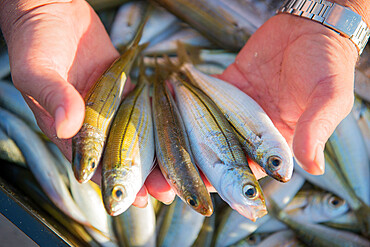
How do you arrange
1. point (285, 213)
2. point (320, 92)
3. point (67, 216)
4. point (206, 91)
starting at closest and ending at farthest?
point (320, 92)
point (206, 91)
point (67, 216)
point (285, 213)

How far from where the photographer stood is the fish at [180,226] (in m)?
2.62

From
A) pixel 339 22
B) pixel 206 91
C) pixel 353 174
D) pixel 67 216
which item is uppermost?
pixel 339 22

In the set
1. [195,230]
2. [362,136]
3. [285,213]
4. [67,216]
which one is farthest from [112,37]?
[362,136]

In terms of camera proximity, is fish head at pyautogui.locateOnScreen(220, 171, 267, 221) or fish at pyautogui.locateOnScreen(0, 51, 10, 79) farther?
fish at pyautogui.locateOnScreen(0, 51, 10, 79)

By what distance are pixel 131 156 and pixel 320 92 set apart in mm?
1061

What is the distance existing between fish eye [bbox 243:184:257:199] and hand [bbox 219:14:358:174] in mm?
268

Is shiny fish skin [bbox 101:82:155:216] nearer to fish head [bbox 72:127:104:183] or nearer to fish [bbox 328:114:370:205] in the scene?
fish head [bbox 72:127:104:183]

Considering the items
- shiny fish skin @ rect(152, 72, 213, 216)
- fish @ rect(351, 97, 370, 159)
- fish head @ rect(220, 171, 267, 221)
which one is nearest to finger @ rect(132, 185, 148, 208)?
shiny fish skin @ rect(152, 72, 213, 216)

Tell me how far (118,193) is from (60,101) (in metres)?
0.51

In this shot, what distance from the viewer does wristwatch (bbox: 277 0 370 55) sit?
6.90 feet

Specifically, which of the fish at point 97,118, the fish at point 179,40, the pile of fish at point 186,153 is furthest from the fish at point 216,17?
the fish at point 97,118

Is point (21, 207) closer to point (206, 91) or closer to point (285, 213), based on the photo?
point (206, 91)

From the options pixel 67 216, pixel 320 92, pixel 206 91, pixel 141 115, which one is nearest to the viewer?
pixel 320 92

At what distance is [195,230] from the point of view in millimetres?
2627
